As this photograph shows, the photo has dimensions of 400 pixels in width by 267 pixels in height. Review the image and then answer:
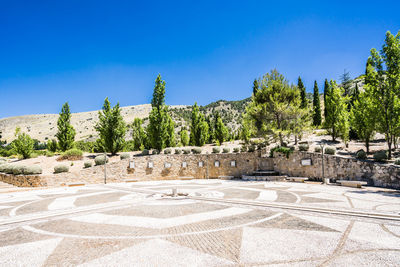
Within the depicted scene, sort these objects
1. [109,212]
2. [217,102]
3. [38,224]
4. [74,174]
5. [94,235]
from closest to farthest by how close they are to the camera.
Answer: [94,235]
[38,224]
[109,212]
[74,174]
[217,102]

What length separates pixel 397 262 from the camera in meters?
3.80

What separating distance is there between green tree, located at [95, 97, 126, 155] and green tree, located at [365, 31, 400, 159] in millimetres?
26459

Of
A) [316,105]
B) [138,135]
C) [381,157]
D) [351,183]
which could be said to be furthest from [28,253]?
[316,105]

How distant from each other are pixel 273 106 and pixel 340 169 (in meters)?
9.12

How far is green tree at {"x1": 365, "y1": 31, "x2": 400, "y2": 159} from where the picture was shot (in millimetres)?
13758

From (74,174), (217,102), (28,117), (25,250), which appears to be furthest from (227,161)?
(28,117)

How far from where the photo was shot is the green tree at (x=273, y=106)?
71.7 feet

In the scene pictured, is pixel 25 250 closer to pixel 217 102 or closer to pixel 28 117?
pixel 217 102

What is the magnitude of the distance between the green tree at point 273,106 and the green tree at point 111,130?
54.9 ft

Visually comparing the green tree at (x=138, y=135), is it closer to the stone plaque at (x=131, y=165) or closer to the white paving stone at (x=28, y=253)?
the stone plaque at (x=131, y=165)

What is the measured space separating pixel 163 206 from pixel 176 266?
211 inches

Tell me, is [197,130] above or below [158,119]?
below

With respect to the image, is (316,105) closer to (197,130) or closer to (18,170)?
(197,130)

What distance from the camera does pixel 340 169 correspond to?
15.7 metres
